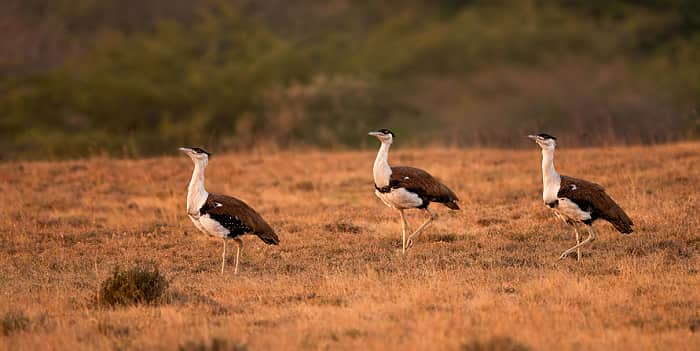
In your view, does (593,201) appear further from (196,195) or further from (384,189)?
(196,195)

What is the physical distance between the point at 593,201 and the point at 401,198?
7.49 ft

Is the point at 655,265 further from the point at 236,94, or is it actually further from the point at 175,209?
the point at 236,94

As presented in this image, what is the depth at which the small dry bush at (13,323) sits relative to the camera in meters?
8.26

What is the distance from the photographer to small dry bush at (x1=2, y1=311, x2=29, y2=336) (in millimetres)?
8258

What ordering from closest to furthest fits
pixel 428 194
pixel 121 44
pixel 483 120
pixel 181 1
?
1. pixel 428 194
2. pixel 483 120
3. pixel 121 44
4. pixel 181 1

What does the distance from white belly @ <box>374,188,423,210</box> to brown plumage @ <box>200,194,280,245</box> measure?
5.61 ft

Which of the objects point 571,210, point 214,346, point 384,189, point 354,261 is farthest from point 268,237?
point 214,346

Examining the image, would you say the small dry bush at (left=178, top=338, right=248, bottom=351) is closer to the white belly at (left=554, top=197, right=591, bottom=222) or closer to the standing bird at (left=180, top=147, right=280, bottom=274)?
the standing bird at (left=180, top=147, right=280, bottom=274)

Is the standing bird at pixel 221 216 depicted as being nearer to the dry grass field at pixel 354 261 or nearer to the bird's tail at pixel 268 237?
the bird's tail at pixel 268 237

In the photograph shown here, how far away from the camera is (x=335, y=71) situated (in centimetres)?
3931

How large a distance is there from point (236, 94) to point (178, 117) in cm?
239

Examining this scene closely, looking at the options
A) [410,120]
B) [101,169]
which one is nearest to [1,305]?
[101,169]

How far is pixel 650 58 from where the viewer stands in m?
35.5

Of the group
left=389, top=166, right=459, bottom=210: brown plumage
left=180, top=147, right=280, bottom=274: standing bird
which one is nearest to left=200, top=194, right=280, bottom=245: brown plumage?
left=180, top=147, right=280, bottom=274: standing bird
